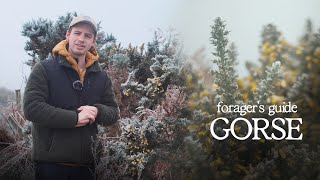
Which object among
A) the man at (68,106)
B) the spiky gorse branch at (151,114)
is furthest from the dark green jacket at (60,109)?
the spiky gorse branch at (151,114)

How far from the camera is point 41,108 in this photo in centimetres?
162

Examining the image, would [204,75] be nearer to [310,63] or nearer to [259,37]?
[259,37]

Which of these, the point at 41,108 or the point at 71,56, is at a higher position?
the point at 71,56

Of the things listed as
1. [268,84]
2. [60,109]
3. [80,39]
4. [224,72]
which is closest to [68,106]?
[60,109]

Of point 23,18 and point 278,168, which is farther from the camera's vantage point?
point 23,18

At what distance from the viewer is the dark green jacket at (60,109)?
1.63 meters

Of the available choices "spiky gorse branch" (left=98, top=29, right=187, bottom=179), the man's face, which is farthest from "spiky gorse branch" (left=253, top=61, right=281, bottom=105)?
the man's face

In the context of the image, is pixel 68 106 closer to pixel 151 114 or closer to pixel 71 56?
pixel 71 56

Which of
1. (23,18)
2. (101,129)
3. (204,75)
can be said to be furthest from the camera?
(23,18)

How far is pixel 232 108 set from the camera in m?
1.67

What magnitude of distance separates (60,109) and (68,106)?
0.06 m

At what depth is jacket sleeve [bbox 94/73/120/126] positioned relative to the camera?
1.75 meters

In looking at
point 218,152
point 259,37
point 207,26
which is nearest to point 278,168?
point 218,152

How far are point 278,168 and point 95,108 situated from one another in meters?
0.78
